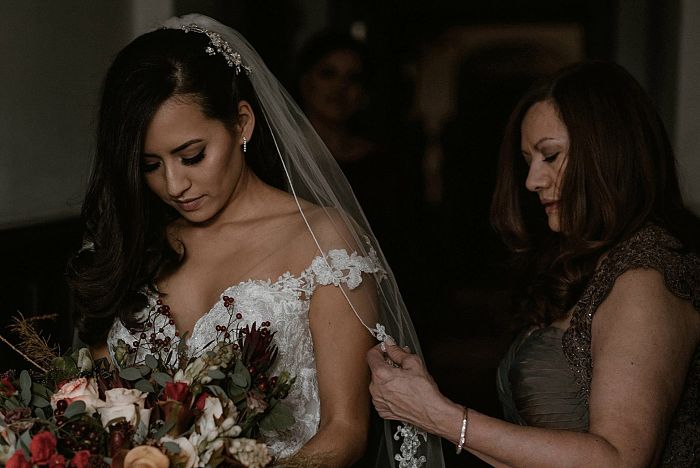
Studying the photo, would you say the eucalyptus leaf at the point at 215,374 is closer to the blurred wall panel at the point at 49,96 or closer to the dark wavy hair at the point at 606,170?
the dark wavy hair at the point at 606,170

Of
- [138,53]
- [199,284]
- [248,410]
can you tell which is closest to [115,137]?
[138,53]

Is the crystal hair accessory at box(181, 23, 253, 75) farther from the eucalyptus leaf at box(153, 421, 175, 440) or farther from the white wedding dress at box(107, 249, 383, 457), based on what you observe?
the eucalyptus leaf at box(153, 421, 175, 440)

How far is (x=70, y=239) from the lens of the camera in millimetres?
3523

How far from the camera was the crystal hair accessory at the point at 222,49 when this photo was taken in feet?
8.32

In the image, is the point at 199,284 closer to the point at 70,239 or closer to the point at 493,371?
the point at 70,239

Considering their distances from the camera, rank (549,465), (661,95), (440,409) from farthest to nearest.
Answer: (661,95) < (440,409) < (549,465)

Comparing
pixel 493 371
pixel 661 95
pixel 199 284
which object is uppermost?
pixel 661 95

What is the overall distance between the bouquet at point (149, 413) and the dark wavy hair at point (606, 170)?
861mm

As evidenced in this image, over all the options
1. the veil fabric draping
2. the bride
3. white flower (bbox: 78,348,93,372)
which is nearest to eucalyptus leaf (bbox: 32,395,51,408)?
white flower (bbox: 78,348,93,372)

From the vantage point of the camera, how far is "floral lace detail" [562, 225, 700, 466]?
6.95 feet

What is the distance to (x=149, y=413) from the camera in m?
1.69

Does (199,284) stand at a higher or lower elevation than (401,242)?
higher

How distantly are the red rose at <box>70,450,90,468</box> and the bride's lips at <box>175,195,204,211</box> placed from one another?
1031 millimetres

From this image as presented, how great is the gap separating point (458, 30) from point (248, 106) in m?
1.54
